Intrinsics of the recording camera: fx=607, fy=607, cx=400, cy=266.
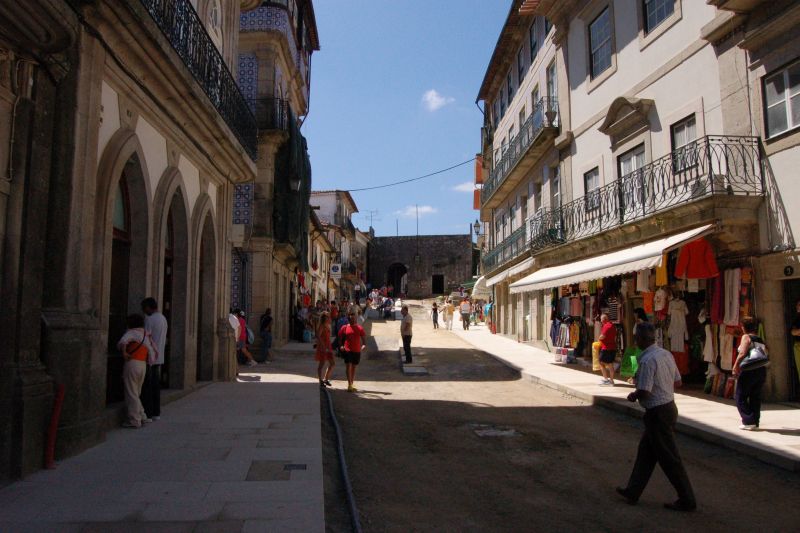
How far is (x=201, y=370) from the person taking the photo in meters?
11.2

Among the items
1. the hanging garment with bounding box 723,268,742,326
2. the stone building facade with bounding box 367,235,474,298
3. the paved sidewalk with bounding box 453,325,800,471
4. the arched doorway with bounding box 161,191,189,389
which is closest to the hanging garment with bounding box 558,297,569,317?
the paved sidewalk with bounding box 453,325,800,471

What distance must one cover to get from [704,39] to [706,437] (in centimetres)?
764

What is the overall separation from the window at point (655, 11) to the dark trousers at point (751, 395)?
333 inches

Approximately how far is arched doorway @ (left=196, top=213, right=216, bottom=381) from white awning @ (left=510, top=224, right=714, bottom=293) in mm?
7748

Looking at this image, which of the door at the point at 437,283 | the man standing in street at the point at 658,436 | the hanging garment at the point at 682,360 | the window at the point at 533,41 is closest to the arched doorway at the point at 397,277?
the door at the point at 437,283

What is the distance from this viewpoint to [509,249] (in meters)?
25.8

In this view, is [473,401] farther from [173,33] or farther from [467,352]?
[467,352]

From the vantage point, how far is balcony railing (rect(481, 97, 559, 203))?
754 inches

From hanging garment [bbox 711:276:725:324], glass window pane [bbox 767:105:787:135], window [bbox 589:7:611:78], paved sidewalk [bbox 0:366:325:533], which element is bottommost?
paved sidewalk [bbox 0:366:325:533]

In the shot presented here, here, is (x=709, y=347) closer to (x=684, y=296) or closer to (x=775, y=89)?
(x=684, y=296)

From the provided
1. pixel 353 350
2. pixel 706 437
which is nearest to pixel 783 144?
pixel 706 437

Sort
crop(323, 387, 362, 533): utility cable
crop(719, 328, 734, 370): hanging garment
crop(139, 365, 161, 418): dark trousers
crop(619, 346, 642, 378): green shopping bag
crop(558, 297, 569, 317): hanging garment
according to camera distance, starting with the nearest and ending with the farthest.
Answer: crop(323, 387, 362, 533): utility cable
crop(139, 365, 161, 418): dark trousers
crop(719, 328, 734, 370): hanging garment
crop(619, 346, 642, 378): green shopping bag
crop(558, 297, 569, 317): hanging garment

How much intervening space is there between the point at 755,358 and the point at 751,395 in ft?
1.57

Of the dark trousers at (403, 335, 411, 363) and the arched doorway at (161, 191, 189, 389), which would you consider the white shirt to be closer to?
the arched doorway at (161, 191, 189, 389)
